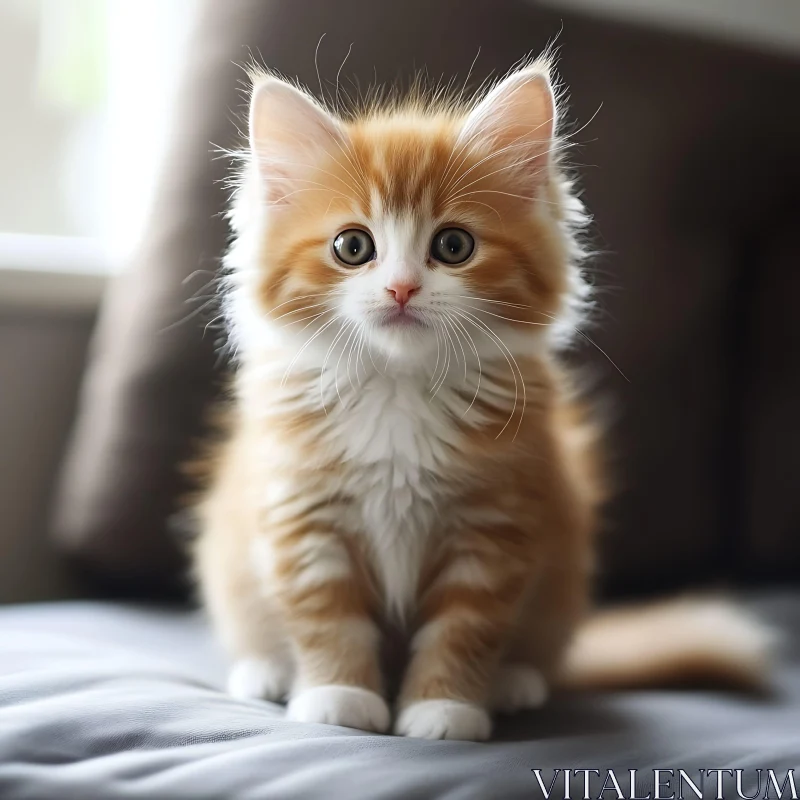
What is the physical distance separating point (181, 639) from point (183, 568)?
131mm

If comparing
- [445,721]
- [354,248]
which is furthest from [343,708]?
[354,248]

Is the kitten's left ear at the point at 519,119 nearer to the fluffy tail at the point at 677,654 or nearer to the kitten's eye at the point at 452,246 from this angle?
the kitten's eye at the point at 452,246

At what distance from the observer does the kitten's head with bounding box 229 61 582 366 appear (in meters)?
0.86

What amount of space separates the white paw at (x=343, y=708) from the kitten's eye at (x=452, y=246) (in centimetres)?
42

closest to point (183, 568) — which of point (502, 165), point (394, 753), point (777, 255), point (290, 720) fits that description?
point (290, 720)

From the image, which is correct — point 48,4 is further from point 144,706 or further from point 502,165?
point 144,706

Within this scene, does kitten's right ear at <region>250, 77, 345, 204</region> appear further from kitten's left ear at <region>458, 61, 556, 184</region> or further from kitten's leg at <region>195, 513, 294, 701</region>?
kitten's leg at <region>195, 513, 294, 701</region>

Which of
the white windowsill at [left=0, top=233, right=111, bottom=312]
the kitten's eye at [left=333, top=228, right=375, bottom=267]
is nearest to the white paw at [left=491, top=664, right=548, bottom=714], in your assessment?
the kitten's eye at [left=333, top=228, right=375, bottom=267]

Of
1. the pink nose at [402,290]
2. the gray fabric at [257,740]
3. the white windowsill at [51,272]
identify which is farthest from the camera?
the white windowsill at [51,272]

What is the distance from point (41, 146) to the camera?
1.27 m

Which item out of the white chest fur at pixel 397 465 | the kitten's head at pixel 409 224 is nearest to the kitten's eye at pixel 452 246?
the kitten's head at pixel 409 224

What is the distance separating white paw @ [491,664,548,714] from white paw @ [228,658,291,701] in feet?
0.75

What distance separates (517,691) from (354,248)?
494mm

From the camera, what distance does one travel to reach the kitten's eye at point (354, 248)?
2.89ft
